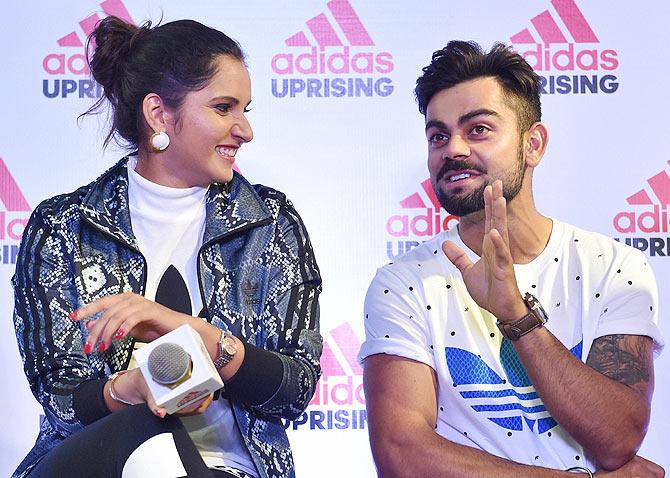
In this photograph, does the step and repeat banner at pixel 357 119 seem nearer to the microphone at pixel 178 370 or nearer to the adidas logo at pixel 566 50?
the adidas logo at pixel 566 50

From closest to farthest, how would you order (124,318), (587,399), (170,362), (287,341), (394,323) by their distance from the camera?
(170,362) < (124,318) < (587,399) < (287,341) < (394,323)

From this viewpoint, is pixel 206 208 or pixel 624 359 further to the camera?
pixel 206 208

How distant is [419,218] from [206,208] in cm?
86

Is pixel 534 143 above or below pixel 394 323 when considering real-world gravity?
above

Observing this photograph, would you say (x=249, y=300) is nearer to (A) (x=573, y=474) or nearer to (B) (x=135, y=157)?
(B) (x=135, y=157)

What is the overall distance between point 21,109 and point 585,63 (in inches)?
67.2

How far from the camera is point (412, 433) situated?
229 cm

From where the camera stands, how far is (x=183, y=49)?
8.13 ft

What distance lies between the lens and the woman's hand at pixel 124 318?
2014 millimetres

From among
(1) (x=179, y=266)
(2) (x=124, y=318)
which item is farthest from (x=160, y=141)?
(2) (x=124, y=318)

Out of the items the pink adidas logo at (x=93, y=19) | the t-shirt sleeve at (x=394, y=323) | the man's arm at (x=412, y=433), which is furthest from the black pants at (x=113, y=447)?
the pink adidas logo at (x=93, y=19)

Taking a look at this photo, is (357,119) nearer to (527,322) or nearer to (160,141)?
(160,141)

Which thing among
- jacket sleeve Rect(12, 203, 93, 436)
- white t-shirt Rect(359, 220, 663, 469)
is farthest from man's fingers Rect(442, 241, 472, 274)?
jacket sleeve Rect(12, 203, 93, 436)

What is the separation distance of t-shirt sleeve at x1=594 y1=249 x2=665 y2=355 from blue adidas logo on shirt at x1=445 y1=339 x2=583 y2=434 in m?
0.10
